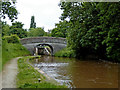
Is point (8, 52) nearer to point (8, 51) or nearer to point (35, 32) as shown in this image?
point (8, 51)

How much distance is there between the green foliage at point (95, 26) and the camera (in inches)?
495

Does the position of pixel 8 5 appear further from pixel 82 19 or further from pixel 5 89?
pixel 82 19

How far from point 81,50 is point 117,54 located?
7711 millimetres

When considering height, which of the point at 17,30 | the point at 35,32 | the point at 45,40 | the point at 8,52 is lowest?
the point at 8,52

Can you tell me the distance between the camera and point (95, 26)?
1550 centimetres

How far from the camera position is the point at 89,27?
650 inches

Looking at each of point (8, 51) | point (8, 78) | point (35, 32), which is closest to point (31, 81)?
point (8, 78)

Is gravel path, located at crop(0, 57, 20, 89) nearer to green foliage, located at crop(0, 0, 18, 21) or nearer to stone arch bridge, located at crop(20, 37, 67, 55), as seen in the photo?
green foliage, located at crop(0, 0, 18, 21)

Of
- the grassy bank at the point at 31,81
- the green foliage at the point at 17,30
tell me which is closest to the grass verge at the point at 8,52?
the grassy bank at the point at 31,81

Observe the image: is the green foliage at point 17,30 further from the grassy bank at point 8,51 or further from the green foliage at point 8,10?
the green foliage at point 8,10

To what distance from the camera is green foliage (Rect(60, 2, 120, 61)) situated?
12.6 meters

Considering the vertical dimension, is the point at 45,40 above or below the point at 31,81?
above

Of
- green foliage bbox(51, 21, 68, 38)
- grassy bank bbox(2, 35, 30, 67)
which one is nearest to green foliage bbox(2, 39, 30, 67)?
grassy bank bbox(2, 35, 30, 67)

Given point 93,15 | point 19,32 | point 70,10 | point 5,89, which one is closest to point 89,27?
point 93,15
